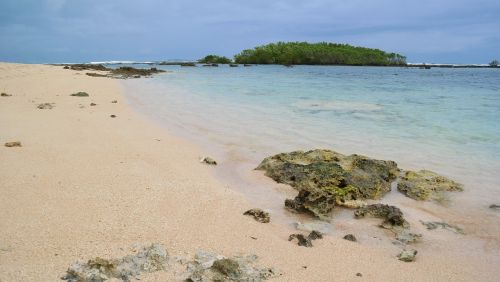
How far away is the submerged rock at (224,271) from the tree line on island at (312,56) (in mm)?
90056

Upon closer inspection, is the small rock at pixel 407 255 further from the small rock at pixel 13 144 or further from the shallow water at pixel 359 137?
the small rock at pixel 13 144

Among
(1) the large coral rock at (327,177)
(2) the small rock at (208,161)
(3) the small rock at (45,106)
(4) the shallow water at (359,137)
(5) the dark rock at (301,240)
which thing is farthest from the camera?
(3) the small rock at (45,106)

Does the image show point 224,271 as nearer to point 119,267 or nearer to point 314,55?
point 119,267

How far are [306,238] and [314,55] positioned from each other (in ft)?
305

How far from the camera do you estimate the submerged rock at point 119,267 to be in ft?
8.56

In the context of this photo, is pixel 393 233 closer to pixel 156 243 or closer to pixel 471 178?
pixel 156 243

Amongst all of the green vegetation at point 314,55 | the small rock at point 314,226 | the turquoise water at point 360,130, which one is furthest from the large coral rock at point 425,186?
the green vegetation at point 314,55

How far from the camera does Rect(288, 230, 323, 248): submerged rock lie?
3.43m

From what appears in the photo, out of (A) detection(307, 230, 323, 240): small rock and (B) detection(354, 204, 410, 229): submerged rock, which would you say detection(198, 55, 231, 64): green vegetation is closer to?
(B) detection(354, 204, 410, 229): submerged rock

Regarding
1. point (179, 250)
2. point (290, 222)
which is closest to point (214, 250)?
point (179, 250)

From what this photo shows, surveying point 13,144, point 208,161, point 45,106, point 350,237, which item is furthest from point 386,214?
point 45,106

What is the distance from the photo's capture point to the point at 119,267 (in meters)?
2.77

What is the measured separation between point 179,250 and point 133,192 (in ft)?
4.57

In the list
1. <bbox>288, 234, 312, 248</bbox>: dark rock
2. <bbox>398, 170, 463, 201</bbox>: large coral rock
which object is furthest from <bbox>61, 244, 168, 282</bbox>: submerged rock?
<bbox>398, 170, 463, 201</bbox>: large coral rock
